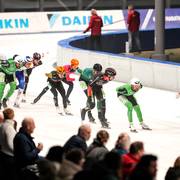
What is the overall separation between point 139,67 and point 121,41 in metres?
6.67

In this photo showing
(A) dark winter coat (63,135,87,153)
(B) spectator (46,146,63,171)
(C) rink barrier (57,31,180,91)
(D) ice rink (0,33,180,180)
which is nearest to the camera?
(B) spectator (46,146,63,171)

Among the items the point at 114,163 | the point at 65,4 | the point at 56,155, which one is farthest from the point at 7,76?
the point at 65,4

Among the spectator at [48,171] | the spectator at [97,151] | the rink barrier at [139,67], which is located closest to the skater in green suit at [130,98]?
the rink barrier at [139,67]

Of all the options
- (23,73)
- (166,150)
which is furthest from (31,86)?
(166,150)

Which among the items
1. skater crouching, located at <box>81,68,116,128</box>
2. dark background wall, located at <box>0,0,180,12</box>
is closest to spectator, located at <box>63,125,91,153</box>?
skater crouching, located at <box>81,68,116,128</box>

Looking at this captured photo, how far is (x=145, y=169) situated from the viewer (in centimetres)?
796

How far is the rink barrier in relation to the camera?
20922 mm

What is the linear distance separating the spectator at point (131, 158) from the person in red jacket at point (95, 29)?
16.7 meters

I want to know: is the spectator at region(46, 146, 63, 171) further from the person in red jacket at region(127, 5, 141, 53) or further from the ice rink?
the person in red jacket at region(127, 5, 141, 53)

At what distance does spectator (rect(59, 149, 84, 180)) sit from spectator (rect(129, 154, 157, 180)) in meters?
0.58

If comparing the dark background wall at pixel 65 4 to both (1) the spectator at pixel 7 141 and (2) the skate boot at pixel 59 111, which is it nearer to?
(2) the skate boot at pixel 59 111

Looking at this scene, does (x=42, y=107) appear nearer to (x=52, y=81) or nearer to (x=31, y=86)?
(x=52, y=81)

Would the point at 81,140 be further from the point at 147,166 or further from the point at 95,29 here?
the point at 95,29

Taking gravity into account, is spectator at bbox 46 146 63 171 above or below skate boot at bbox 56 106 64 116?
above
